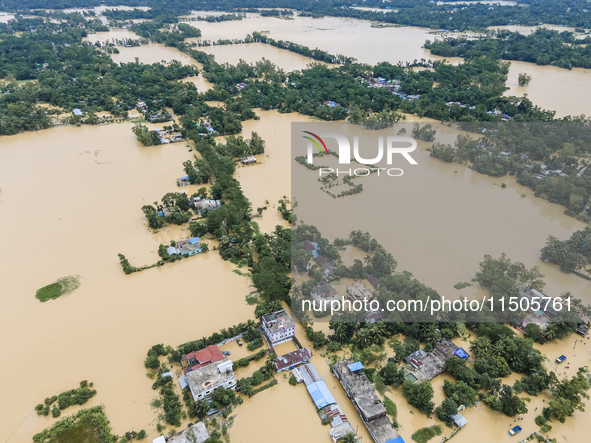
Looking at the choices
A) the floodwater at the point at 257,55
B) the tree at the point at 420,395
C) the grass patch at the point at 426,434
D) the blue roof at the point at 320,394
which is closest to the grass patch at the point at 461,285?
the tree at the point at 420,395

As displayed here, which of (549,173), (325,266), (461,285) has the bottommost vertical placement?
(461,285)

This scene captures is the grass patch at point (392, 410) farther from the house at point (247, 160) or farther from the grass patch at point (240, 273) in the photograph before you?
the house at point (247, 160)

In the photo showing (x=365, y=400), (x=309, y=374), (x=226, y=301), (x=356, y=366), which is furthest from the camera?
(x=226, y=301)

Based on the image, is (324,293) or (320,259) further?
(320,259)

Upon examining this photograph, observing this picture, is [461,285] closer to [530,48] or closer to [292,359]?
[292,359]

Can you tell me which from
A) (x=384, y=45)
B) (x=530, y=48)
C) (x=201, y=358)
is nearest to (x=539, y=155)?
(x=201, y=358)

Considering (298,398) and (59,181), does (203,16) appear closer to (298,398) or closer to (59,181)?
(59,181)

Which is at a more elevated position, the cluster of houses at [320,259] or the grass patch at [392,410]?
the cluster of houses at [320,259]
